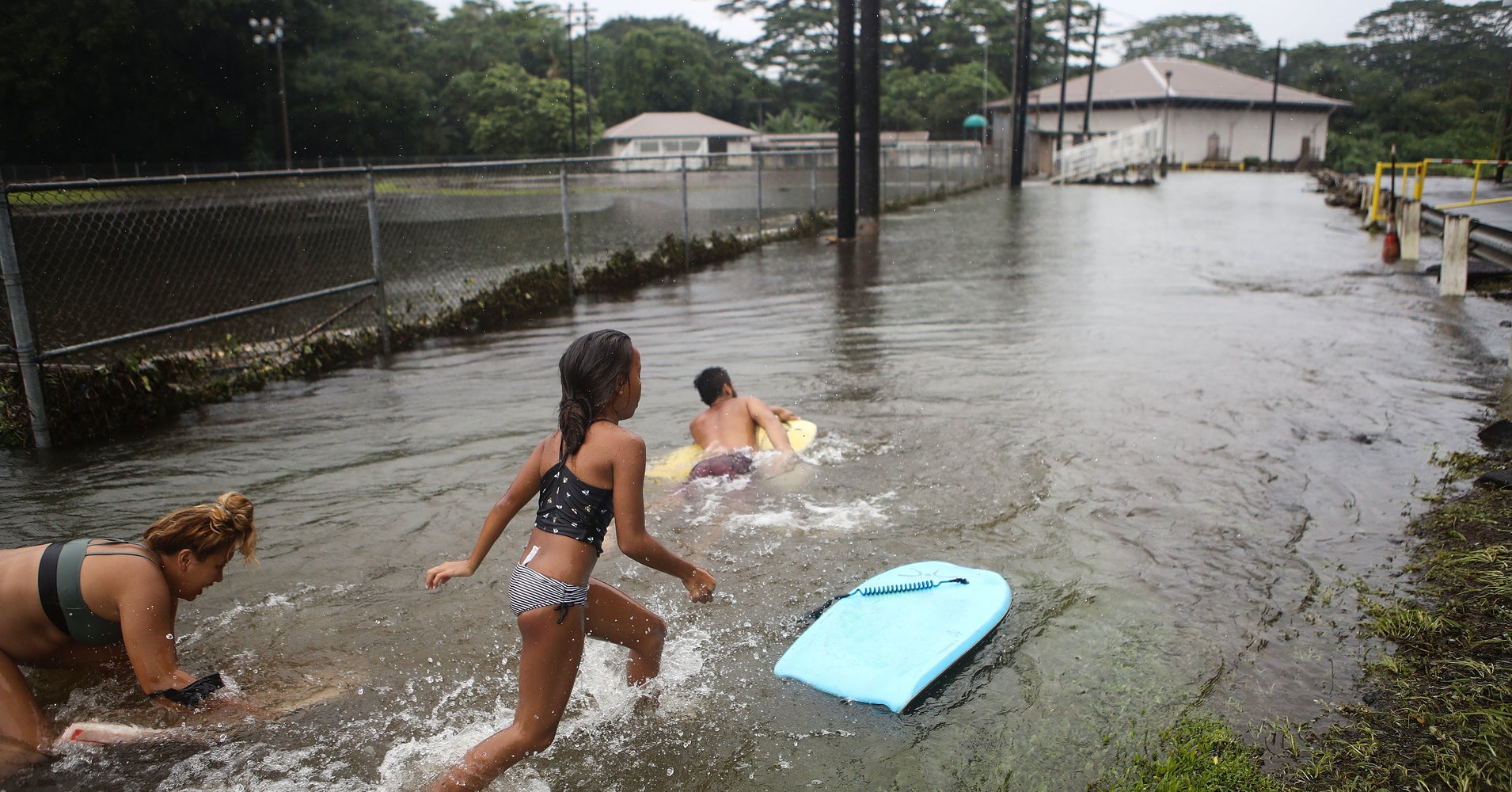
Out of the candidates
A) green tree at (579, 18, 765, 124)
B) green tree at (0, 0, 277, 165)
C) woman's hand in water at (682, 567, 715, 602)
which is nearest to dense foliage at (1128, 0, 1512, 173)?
woman's hand in water at (682, 567, 715, 602)

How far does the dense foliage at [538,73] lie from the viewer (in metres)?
29.5

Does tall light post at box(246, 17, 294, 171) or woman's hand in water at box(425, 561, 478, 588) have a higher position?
tall light post at box(246, 17, 294, 171)

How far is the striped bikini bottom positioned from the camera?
3061mm

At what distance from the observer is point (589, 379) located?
10.1 feet

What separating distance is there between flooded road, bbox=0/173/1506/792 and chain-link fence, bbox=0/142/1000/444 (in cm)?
149

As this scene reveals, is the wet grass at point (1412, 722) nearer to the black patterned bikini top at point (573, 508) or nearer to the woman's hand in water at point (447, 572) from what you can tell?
the black patterned bikini top at point (573, 508)

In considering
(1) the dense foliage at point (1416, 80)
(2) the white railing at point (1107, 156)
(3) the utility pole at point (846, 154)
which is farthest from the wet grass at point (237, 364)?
(2) the white railing at point (1107, 156)

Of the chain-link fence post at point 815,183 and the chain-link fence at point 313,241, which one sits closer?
the chain-link fence at point 313,241

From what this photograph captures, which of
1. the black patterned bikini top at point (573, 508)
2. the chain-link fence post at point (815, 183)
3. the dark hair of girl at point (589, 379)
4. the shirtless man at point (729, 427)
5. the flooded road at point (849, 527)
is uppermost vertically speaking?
the chain-link fence post at point (815, 183)

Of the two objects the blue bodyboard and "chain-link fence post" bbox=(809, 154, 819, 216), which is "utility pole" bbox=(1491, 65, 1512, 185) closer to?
"chain-link fence post" bbox=(809, 154, 819, 216)

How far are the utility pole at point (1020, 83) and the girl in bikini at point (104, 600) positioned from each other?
1416 inches

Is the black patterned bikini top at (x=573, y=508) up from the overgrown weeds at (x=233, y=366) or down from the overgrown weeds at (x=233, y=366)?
up

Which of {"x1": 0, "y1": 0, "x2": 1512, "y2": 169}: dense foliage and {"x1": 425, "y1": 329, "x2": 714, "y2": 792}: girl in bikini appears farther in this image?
{"x1": 0, "y1": 0, "x2": 1512, "y2": 169}: dense foliage

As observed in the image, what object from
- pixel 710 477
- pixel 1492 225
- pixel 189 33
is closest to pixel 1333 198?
pixel 1492 225
